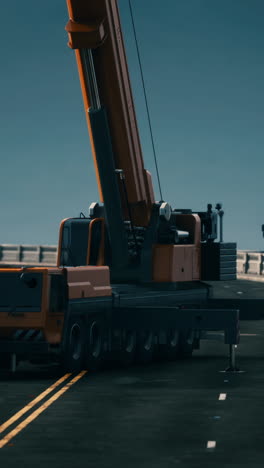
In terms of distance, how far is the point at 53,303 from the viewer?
25500mm

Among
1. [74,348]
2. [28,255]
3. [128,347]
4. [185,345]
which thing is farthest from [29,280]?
[28,255]

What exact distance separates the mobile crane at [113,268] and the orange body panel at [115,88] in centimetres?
3

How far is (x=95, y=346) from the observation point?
27.0 meters

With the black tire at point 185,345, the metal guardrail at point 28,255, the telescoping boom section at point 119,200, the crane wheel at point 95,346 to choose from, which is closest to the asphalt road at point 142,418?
the crane wheel at point 95,346

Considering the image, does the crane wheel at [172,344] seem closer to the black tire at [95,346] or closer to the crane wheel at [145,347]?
the crane wheel at [145,347]

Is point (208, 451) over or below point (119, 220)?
below

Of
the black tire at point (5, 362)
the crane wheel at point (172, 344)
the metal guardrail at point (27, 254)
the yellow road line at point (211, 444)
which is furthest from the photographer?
the metal guardrail at point (27, 254)

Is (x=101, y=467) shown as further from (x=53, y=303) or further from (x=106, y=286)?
(x=106, y=286)

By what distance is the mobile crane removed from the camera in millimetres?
25359

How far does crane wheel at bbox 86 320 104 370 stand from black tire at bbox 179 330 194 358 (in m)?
3.81

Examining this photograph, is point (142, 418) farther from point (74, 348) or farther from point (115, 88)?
point (115, 88)

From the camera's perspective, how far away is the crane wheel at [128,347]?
28.0 m

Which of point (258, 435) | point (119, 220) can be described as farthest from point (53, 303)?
point (258, 435)

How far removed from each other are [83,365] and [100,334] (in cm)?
95
